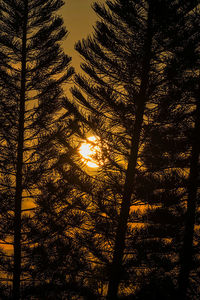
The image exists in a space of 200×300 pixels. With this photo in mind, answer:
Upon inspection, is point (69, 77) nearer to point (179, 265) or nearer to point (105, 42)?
point (105, 42)

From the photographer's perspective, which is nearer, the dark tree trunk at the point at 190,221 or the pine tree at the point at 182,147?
the pine tree at the point at 182,147

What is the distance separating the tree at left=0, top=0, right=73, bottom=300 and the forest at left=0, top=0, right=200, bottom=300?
32 millimetres

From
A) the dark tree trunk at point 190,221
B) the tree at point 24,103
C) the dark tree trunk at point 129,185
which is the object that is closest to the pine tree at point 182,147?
the dark tree trunk at point 190,221

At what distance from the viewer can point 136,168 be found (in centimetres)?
636

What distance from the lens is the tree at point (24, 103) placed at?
7.36 meters

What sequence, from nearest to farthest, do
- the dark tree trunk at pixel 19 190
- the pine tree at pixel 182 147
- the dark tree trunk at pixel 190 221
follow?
1. the pine tree at pixel 182 147
2. the dark tree trunk at pixel 190 221
3. the dark tree trunk at pixel 19 190

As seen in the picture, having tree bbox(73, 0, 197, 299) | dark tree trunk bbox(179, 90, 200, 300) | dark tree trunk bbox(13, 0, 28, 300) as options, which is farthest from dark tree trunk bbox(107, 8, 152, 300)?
dark tree trunk bbox(13, 0, 28, 300)

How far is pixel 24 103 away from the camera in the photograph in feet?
24.5

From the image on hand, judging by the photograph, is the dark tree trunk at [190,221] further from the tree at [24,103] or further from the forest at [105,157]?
the tree at [24,103]

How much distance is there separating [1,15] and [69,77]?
2.76 meters

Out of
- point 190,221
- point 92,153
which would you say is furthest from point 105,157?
point 190,221

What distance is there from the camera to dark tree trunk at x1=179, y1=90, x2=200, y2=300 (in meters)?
6.14

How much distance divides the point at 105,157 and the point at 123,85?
2.00m

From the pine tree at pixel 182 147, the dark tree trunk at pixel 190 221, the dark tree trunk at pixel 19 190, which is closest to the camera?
the pine tree at pixel 182 147
